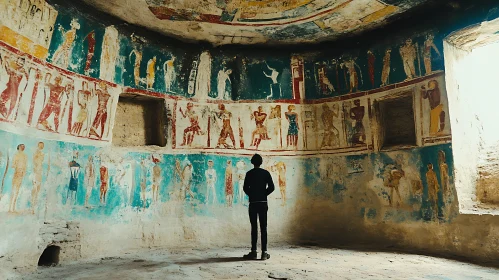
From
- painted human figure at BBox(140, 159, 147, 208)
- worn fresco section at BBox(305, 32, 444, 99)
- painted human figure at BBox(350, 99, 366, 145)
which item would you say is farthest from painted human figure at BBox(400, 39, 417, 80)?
painted human figure at BBox(140, 159, 147, 208)

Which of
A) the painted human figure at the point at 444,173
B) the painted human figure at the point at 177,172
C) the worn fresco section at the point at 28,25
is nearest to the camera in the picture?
the worn fresco section at the point at 28,25

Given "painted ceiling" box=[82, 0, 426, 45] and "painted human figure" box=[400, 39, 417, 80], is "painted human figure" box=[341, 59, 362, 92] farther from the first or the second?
"painted human figure" box=[400, 39, 417, 80]

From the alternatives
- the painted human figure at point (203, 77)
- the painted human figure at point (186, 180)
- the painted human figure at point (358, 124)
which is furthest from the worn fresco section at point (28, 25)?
the painted human figure at point (358, 124)

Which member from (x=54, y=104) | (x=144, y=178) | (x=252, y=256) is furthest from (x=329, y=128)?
(x=54, y=104)

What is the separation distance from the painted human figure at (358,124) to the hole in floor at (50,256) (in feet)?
20.1

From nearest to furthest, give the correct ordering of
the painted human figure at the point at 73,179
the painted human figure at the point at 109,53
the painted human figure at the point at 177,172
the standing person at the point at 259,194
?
the standing person at the point at 259,194, the painted human figure at the point at 73,179, the painted human figure at the point at 109,53, the painted human figure at the point at 177,172

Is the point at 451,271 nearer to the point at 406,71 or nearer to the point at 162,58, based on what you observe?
the point at 406,71

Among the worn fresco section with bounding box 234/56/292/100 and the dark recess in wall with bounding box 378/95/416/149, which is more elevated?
the worn fresco section with bounding box 234/56/292/100

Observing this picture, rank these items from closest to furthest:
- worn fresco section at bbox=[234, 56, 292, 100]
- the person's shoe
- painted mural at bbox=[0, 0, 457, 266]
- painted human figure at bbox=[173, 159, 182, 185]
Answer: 1. the person's shoe
2. painted mural at bbox=[0, 0, 457, 266]
3. painted human figure at bbox=[173, 159, 182, 185]
4. worn fresco section at bbox=[234, 56, 292, 100]

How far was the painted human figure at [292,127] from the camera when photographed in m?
8.32

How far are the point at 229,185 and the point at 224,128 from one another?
1.32 meters

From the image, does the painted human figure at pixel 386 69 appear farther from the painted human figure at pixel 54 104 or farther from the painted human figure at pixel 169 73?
the painted human figure at pixel 54 104

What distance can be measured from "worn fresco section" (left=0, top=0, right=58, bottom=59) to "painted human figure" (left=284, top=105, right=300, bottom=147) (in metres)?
5.11

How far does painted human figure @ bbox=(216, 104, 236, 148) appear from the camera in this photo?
8.01 m
